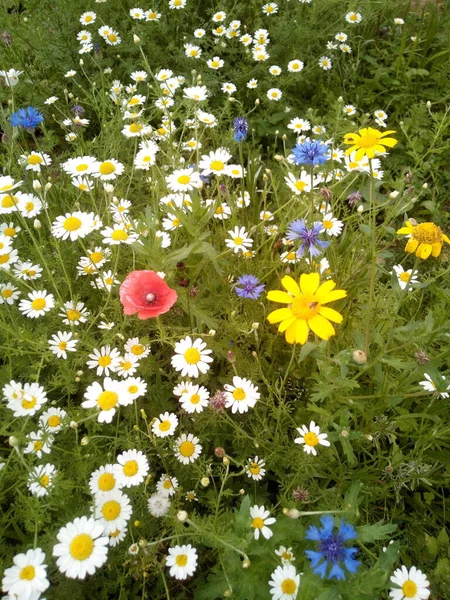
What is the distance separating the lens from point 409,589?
1.45m

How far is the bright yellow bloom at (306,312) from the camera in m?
1.32

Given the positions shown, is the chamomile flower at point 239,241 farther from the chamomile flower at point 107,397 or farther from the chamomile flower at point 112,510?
the chamomile flower at point 112,510

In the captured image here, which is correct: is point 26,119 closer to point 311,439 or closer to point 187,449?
point 187,449

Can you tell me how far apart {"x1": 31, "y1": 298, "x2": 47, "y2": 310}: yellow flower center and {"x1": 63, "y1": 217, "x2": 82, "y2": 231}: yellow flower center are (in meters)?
0.29

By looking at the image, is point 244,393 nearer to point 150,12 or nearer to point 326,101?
point 326,101

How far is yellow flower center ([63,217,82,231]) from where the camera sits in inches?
74.5

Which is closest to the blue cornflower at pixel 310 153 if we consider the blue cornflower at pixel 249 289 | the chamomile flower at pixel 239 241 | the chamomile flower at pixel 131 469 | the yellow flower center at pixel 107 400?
the chamomile flower at pixel 239 241

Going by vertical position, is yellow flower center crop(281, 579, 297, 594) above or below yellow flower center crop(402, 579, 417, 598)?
above

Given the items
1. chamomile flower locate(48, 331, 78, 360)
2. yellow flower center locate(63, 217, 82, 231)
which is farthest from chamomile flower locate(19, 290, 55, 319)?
yellow flower center locate(63, 217, 82, 231)

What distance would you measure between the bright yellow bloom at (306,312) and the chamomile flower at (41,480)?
818mm

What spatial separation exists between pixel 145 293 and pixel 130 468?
0.54 m

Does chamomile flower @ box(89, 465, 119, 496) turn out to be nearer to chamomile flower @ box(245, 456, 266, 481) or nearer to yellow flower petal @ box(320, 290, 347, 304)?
chamomile flower @ box(245, 456, 266, 481)

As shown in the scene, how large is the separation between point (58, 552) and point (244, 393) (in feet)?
2.32

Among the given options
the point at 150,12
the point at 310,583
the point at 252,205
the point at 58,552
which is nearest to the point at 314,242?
the point at 252,205
